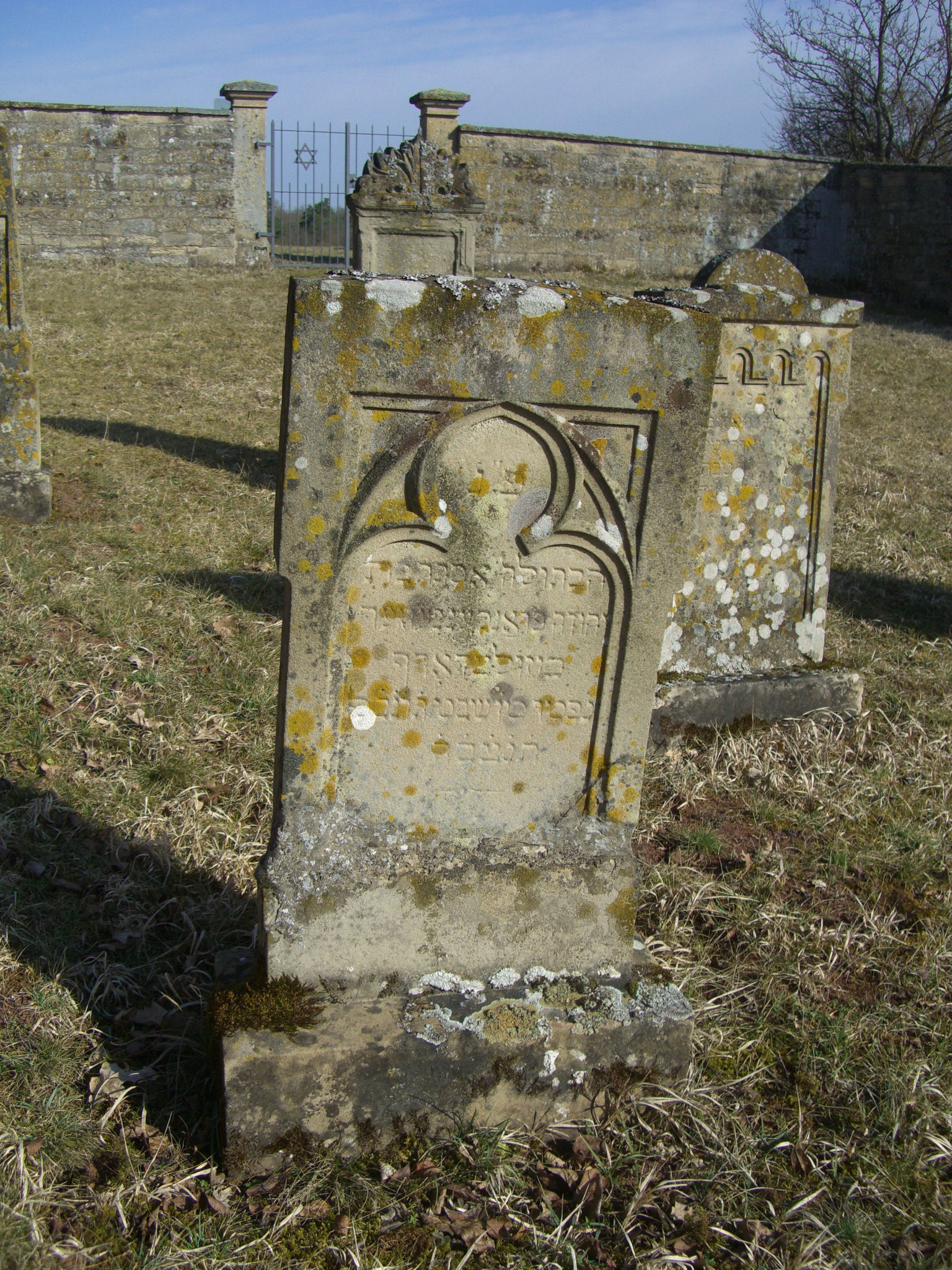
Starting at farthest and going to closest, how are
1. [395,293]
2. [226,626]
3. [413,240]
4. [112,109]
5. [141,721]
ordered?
[112,109] < [413,240] < [226,626] < [141,721] < [395,293]

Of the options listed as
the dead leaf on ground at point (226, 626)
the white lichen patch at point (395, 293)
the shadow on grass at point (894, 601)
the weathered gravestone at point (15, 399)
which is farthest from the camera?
the weathered gravestone at point (15, 399)

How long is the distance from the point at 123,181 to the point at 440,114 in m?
5.37

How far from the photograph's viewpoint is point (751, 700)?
4.79 meters

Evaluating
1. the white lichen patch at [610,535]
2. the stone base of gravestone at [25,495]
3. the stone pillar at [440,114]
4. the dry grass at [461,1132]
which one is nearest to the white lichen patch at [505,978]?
the dry grass at [461,1132]

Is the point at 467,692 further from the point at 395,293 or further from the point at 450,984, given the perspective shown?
the point at 395,293

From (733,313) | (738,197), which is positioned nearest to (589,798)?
(733,313)

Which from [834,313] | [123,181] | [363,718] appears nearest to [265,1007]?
[363,718]

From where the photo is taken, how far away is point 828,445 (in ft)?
15.7

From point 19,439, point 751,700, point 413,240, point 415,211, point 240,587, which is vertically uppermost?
point 415,211

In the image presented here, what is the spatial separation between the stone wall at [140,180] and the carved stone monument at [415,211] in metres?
9.68

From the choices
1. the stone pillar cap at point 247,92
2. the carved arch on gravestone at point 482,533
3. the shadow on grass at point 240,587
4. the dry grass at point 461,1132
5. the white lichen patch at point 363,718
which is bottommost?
the dry grass at point 461,1132

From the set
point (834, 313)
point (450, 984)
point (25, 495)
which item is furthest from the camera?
point (25, 495)

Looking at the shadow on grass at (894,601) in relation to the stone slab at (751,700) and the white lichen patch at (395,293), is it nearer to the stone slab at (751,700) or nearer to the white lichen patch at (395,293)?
the stone slab at (751,700)

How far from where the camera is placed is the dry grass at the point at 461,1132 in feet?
7.63
